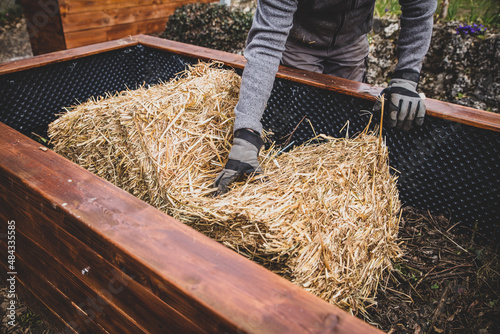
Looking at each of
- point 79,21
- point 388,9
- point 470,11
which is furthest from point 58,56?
point 470,11

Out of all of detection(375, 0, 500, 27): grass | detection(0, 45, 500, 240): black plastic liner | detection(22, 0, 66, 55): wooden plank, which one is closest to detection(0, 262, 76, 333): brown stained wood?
detection(0, 45, 500, 240): black plastic liner

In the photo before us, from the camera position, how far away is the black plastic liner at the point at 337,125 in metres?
1.71

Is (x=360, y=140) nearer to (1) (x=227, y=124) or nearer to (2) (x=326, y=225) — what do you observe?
(2) (x=326, y=225)

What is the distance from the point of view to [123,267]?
2.89ft

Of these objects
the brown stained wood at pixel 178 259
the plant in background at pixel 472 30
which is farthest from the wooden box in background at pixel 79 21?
the plant in background at pixel 472 30

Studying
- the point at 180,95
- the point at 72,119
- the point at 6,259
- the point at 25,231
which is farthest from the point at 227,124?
the point at 6,259

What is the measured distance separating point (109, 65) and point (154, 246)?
85.6 inches

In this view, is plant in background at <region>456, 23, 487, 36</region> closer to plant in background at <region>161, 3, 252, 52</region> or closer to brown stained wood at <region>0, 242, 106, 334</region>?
plant in background at <region>161, 3, 252, 52</region>

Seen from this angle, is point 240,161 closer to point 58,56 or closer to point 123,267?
point 123,267

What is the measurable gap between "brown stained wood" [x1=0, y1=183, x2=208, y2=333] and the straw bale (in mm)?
420

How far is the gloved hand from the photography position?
1465 millimetres

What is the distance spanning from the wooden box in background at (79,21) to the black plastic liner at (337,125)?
223 centimetres

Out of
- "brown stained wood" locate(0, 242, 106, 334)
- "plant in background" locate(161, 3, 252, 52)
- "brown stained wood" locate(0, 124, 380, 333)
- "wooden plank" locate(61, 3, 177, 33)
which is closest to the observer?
"brown stained wood" locate(0, 124, 380, 333)

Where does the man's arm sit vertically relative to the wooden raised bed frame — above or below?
above
